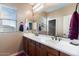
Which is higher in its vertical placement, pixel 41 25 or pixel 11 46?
pixel 41 25

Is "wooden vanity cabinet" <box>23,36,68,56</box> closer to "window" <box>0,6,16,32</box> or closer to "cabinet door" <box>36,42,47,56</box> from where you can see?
"cabinet door" <box>36,42,47,56</box>

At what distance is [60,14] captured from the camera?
185cm

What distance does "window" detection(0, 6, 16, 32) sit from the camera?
1.79m

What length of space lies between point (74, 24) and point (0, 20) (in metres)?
1.00

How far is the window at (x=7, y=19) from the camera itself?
1.79 m

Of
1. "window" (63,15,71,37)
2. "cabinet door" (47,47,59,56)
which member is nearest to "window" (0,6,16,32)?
"cabinet door" (47,47,59,56)

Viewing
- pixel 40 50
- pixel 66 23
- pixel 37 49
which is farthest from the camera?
pixel 37 49

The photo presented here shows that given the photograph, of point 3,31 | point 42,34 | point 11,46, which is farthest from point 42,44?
point 3,31

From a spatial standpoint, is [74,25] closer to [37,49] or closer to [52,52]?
[52,52]

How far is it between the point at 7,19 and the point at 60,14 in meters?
0.75

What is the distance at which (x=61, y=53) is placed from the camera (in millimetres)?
1399

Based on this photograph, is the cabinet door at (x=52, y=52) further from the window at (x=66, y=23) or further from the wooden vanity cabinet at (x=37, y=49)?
the window at (x=66, y=23)

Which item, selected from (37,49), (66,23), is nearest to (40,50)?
(37,49)

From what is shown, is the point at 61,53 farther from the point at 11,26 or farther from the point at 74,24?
the point at 11,26
